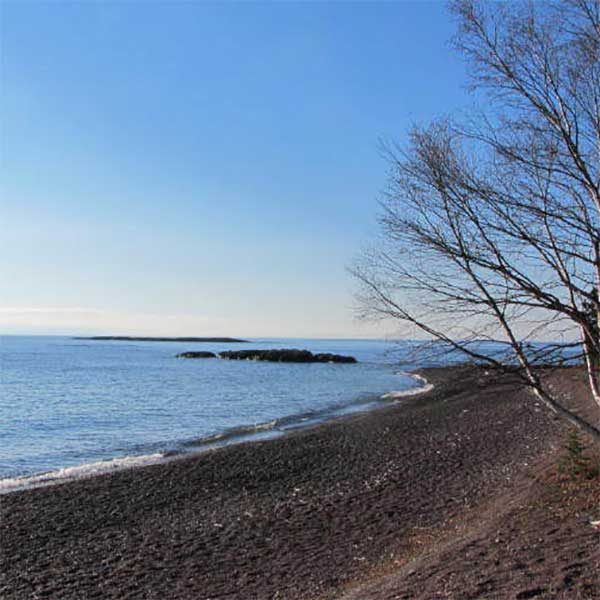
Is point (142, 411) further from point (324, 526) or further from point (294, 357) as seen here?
point (294, 357)

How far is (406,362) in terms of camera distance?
21.5 feet

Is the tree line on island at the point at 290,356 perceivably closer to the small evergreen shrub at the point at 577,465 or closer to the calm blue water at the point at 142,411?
the calm blue water at the point at 142,411

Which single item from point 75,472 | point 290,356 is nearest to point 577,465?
point 75,472

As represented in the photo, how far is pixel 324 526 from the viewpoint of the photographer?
10.5m

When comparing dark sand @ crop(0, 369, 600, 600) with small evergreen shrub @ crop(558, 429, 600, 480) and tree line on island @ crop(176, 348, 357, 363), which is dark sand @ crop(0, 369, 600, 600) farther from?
tree line on island @ crop(176, 348, 357, 363)

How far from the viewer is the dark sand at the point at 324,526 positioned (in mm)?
6594

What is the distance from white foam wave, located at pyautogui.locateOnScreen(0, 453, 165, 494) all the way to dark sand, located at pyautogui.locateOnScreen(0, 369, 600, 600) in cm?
116

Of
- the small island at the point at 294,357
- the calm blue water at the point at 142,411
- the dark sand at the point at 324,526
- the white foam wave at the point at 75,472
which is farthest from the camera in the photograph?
the small island at the point at 294,357

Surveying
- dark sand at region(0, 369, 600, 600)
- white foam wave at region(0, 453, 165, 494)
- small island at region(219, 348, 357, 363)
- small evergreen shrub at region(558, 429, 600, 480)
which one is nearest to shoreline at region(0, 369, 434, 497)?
white foam wave at region(0, 453, 165, 494)

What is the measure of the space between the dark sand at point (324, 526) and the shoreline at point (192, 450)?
1336 millimetres

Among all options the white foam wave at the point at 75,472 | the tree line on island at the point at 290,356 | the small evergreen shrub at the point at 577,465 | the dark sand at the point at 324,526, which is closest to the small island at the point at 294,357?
the tree line on island at the point at 290,356

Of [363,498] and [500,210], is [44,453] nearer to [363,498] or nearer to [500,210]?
[363,498]

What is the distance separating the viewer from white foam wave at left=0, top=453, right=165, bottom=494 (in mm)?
16141

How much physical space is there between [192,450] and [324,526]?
37.6 ft
